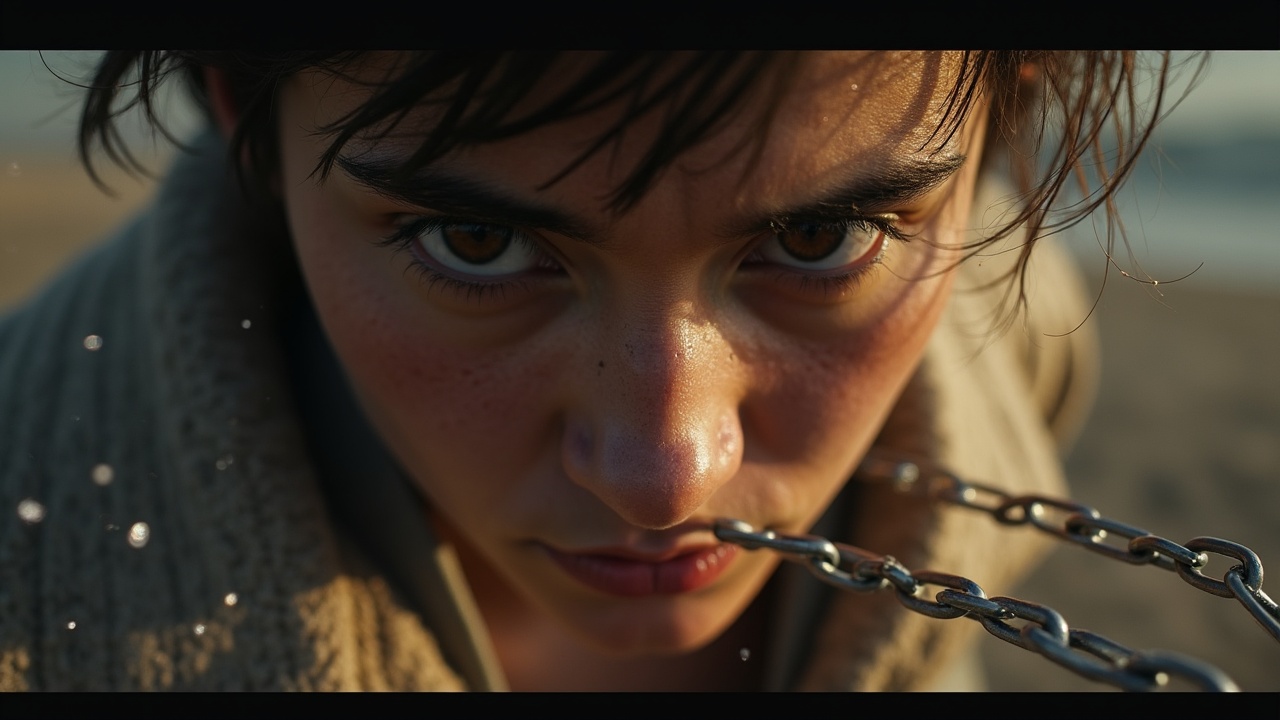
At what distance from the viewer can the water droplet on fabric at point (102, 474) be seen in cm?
106

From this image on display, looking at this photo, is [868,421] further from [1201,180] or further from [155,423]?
[1201,180]

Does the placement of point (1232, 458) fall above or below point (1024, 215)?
above

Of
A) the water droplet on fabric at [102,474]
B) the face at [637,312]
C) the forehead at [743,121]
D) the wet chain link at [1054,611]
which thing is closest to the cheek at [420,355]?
the face at [637,312]

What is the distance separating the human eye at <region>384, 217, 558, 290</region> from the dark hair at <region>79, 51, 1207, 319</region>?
8 cm

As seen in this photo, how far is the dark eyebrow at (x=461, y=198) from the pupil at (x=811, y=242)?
18 cm

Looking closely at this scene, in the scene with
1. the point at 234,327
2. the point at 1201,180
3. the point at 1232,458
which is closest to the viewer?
the point at 234,327

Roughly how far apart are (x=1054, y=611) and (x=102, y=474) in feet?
3.15

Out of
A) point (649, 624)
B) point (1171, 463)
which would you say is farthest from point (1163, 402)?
point (649, 624)

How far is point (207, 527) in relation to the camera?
103 cm

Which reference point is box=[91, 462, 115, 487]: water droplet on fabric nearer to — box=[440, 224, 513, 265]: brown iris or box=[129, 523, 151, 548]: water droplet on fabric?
box=[129, 523, 151, 548]: water droplet on fabric

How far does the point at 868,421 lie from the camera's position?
3.20 feet

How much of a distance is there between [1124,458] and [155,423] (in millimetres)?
3024

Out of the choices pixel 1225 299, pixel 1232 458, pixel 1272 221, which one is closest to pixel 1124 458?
pixel 1232 458

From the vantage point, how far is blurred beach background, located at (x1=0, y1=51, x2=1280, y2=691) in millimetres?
2189
